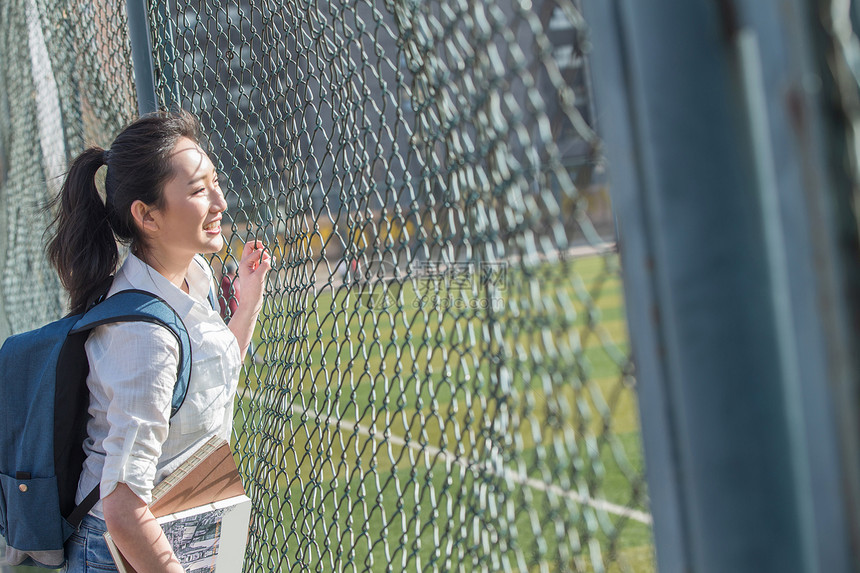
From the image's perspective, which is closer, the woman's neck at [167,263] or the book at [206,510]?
the book at [206,510]

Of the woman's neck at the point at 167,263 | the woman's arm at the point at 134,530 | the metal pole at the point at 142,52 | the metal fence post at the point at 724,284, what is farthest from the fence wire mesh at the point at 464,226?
the woman's arm at the point at 134,530

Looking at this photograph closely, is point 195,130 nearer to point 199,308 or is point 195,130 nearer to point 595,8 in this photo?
point 199,308

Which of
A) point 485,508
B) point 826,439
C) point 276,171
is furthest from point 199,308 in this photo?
point 826,439

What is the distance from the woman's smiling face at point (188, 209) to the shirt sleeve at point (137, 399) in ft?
0.98

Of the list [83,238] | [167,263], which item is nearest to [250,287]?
[167,263]

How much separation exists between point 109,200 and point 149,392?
550 millimetres

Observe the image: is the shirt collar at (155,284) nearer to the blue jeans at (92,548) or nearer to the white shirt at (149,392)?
the white shirt at (149,392)

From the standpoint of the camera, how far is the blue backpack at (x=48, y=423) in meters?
1.63

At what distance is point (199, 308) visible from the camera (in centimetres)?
177

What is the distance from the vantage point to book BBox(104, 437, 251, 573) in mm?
1657

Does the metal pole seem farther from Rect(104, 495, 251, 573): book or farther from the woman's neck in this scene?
Rect(104, 495, 251, 573): book

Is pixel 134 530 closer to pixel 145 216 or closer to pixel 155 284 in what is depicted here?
pixel 155 284

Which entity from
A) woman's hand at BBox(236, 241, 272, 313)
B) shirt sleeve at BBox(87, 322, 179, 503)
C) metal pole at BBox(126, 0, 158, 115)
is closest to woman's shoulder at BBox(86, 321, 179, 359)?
shirt sleeve at BBox(87, 322, 179, 503)

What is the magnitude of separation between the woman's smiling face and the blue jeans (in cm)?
61
